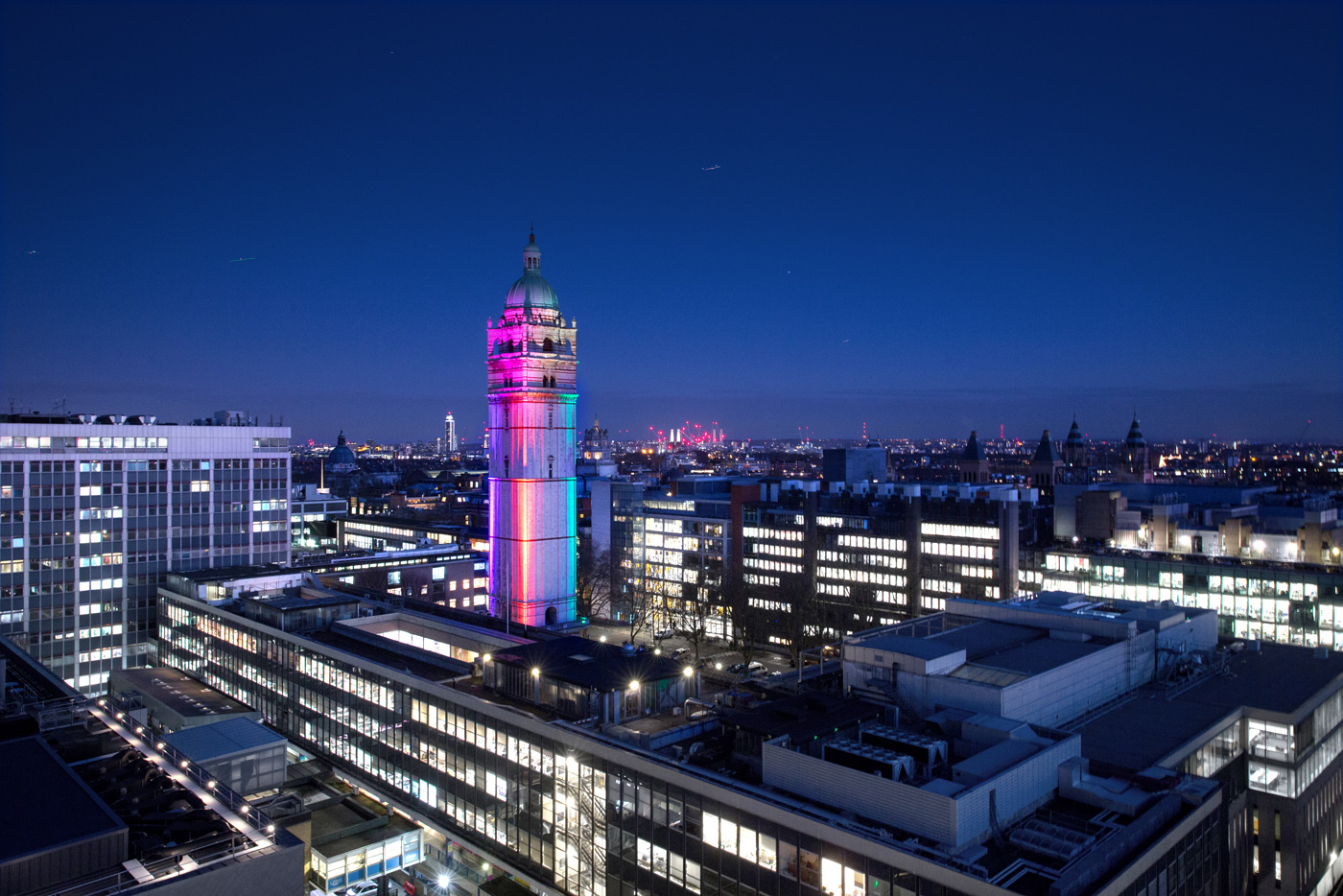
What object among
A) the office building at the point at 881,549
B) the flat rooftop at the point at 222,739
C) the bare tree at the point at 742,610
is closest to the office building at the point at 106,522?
the flat rooftop at the point at 222,739

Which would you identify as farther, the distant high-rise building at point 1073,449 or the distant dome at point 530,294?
the distant high-rise building at point 1073,449

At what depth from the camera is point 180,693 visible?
52.7 m

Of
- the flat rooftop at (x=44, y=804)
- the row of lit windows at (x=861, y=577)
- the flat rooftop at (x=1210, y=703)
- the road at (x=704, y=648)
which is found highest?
the flat rooftop at (x=44, y=804)

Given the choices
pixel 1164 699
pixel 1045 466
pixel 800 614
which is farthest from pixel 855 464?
pixel 1164 699

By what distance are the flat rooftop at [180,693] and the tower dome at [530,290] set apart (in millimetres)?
42784

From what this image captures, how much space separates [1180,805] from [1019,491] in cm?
6517

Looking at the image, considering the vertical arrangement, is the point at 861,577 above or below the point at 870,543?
below

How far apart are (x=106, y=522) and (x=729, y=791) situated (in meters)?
65.2

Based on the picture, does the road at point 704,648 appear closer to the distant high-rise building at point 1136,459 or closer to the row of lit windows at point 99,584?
the row of lit windows at point 99,584

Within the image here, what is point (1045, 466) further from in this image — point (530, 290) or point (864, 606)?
point (530, 290)

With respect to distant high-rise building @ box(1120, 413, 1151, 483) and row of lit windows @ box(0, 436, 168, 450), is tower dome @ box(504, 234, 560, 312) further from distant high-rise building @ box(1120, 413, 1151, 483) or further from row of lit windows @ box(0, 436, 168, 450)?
distant high-rise building @ box(1120, 413, 1151, 483)

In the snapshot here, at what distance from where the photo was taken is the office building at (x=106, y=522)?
66.6m

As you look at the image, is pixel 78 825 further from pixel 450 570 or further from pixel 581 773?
pixel 450 570

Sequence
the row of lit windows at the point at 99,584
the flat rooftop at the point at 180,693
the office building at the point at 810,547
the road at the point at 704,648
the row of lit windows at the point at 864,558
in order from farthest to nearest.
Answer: the row of lit windows at the point at 864,558 → the office building at the point at 810,547 → the road at the point at 704,648 → the row of lit windows at the point at 99,584 → the flat rooftop at the point at 180,693
